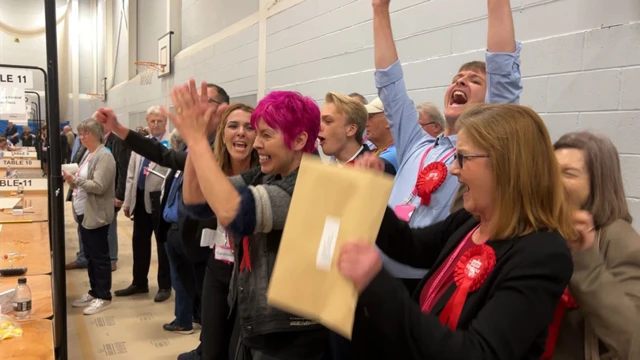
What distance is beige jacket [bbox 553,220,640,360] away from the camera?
1.03 m

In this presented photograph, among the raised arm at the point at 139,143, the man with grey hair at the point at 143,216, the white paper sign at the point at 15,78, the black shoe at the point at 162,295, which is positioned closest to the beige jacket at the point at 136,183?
the man with grey hair at the point at 143,216

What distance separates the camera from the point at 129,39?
1185 centimetres

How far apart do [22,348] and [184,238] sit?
108 cm

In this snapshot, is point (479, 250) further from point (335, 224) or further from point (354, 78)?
point (354, 78)

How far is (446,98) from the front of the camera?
5.98 ft

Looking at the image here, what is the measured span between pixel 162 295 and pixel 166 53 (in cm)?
591

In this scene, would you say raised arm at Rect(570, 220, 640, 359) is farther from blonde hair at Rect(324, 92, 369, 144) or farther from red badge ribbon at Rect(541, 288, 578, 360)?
blonde hair at Rect(324, 92, 369, 144)

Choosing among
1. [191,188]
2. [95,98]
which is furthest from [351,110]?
[95,98]

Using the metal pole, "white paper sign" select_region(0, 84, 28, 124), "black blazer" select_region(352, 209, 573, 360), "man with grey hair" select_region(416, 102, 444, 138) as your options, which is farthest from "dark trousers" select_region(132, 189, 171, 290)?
"black blazer" select_region(352, 209, 573, 360)

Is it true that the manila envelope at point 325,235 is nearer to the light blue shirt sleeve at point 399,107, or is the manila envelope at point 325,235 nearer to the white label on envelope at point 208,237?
the light blue shirt sleeve at point 399,107

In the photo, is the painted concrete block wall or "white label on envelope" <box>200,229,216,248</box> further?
"white label on envelope" <box>200,229,216,248</box>

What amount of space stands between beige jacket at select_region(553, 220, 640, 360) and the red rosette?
0.54 meters

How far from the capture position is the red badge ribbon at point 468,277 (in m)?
0.95

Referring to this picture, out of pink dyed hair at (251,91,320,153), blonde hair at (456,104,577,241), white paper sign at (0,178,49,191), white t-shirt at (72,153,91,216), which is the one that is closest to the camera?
blonde hair at (456,104,577,241)
